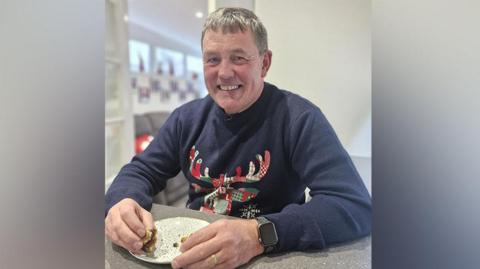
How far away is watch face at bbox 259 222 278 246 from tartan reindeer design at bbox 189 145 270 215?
0.68ft

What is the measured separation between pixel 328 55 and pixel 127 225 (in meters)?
0.46

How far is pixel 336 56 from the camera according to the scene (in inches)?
21.8

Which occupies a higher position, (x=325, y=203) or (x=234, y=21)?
(x=234, y=21)

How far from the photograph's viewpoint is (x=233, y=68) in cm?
64

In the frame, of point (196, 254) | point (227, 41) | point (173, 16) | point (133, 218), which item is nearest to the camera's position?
point (196, 254)

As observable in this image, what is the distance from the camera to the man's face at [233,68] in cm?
60

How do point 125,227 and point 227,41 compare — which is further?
point 227,41

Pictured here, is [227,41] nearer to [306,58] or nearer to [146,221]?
[306,58]

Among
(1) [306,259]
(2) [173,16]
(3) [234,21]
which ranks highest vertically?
(2) [173,16]

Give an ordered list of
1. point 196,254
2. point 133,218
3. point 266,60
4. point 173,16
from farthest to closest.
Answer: point 173,16 < point 266,60 < point 133,218 < point 196,254

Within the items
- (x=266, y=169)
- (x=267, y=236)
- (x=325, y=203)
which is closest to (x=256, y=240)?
(x=267, y=236)
